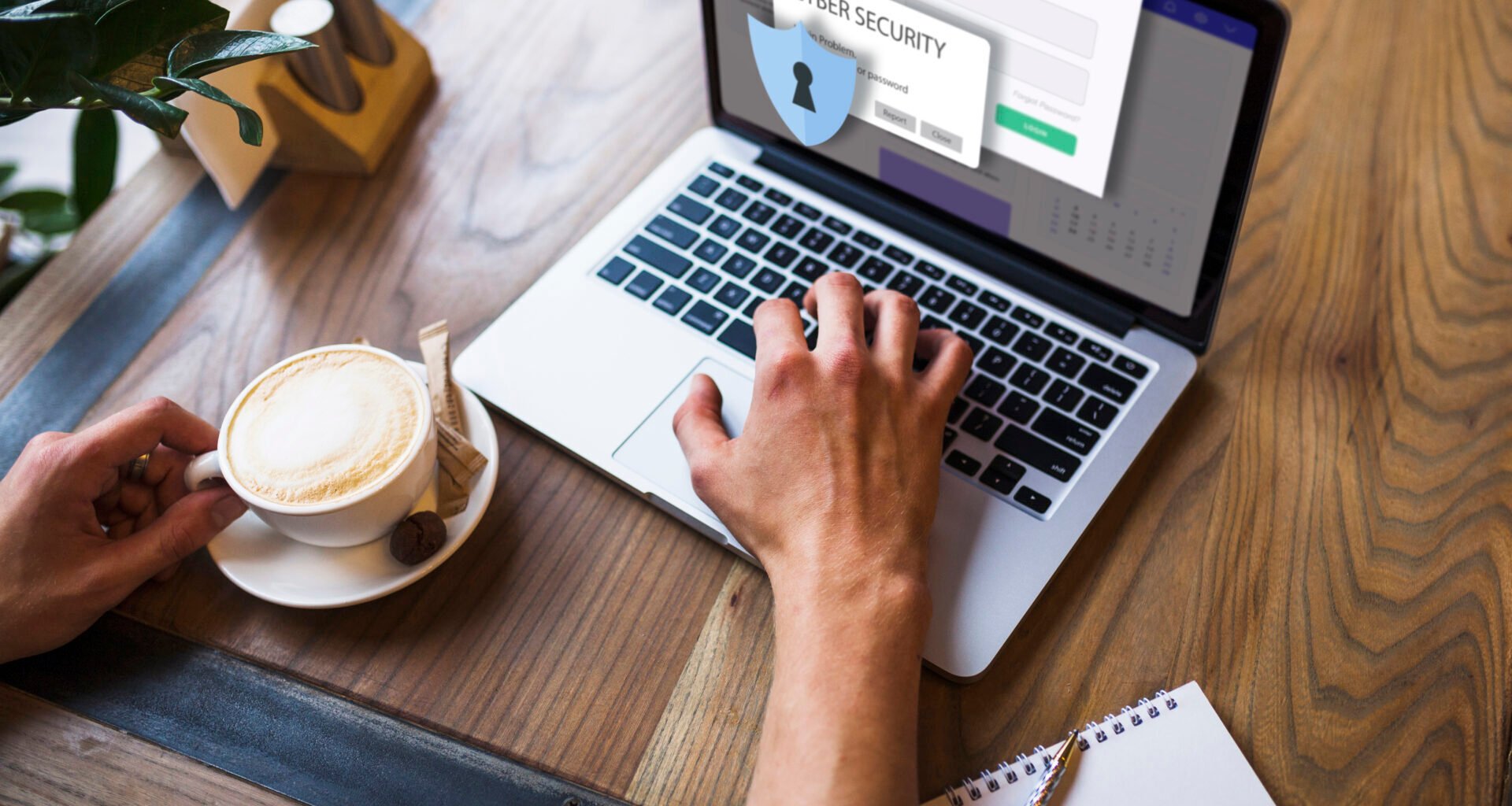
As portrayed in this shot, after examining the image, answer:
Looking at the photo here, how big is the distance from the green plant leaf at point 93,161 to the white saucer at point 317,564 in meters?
0.44

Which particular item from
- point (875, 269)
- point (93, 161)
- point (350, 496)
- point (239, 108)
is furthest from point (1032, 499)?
point (93, 161)

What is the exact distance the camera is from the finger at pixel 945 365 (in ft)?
2.47

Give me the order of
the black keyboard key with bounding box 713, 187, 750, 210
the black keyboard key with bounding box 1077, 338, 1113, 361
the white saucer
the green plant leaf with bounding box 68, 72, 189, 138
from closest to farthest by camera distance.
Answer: the green plant leaf with bounding box 68, 72, 189, 138, the white saucer, the black keyboard key with bounding box 1077, 338, 1113, 361, the black keyboard key with bounding box 713, 187, 750, 210

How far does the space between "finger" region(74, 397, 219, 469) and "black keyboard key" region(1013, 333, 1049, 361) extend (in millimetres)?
580

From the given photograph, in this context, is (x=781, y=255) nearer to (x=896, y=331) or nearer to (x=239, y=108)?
(x=896, y=331)

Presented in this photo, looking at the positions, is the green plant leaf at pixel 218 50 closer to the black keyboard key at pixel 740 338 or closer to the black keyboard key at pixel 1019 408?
the black keyboard key at pixel 740 338

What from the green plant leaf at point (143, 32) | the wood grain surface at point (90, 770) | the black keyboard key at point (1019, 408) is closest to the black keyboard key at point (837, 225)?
the black keyboard key at point (1019, 408)

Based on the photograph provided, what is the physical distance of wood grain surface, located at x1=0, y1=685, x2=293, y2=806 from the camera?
2.19ft

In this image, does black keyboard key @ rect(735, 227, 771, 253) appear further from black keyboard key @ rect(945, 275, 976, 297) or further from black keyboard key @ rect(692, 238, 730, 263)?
black keyboard key @ rect(945, 275, 976, 297)

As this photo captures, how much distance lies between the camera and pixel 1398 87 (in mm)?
1007

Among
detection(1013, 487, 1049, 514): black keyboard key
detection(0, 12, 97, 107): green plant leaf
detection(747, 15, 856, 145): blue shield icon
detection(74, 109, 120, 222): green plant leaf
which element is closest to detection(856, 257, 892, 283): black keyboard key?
detection(747, 15, 856, 145): blue shield icon

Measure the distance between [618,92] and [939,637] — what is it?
2.11 feet

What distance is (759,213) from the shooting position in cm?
91

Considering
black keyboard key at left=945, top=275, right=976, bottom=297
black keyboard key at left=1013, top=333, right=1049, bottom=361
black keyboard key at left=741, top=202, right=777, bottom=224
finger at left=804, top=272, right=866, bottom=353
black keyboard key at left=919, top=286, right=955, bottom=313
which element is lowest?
black keyboard key at left=1013, top=333, right=1049, bottom=361
